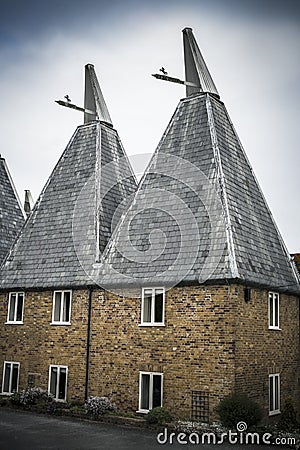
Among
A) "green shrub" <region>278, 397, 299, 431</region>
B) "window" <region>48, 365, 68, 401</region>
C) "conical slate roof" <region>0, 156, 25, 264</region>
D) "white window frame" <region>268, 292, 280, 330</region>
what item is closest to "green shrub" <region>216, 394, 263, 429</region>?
"green shrub" <region>278, 397, 299, 431</region>

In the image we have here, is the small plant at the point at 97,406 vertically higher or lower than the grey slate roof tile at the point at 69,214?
lower

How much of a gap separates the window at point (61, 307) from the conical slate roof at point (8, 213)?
5726 millimetres

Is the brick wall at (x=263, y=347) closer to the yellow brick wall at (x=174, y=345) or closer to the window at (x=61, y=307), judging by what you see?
the yellow brick wall at (x=174, y=345)

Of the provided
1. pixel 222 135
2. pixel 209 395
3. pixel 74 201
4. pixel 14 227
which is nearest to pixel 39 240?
pixel 74 201

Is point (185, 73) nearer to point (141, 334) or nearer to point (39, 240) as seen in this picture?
point (39, 240)

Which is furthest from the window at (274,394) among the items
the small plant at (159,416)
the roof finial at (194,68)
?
the roof finial at (194,68)

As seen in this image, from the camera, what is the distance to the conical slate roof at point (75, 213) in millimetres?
21141

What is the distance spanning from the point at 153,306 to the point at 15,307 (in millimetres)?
6387

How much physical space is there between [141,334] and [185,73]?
35.2 feet

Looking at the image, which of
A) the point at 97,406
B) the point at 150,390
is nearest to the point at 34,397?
the point at 97,406

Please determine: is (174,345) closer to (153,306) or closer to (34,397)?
(153,306)

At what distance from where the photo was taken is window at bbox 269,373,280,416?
18.5 m

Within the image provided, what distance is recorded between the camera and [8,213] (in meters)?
27.4

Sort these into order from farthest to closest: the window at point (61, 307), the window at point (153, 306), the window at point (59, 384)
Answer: the window at point (61, 307) → the window at point (59, 384) → the window at point (153, 306)
